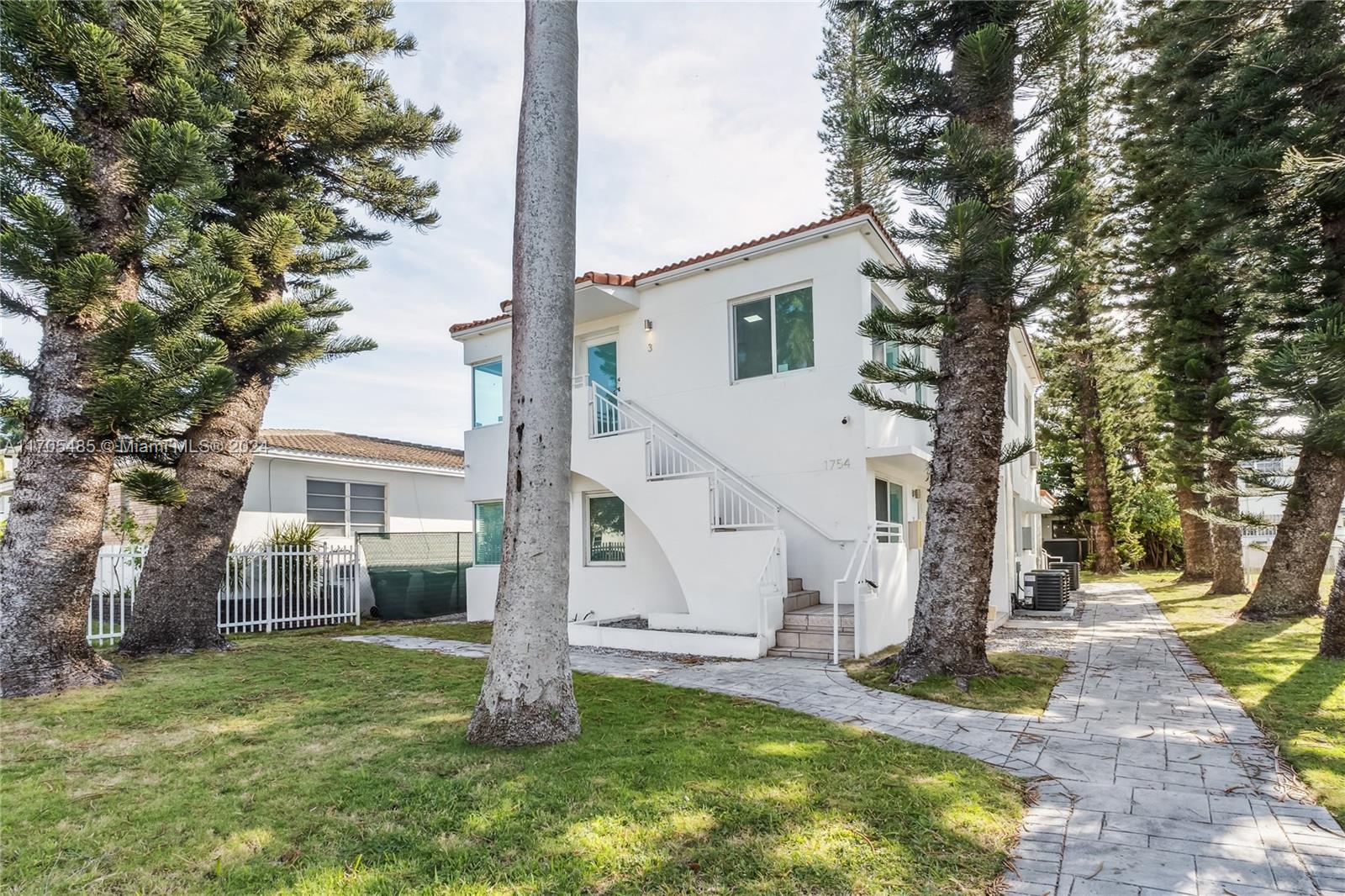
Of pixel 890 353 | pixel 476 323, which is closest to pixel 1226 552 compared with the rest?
pixel 890 353

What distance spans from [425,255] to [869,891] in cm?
1252

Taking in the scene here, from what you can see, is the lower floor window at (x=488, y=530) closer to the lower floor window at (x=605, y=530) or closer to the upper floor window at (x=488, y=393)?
the upper floor window at (x=488, y=393)

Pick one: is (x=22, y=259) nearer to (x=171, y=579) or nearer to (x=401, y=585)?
(x=171, y=579)

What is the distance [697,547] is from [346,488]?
11.0 metres

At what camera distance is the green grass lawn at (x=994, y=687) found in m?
6.38

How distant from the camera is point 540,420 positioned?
16.7ft

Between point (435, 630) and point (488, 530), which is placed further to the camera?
point (488, 530)

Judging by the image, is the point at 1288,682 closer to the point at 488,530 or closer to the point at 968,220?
the point at 968,220

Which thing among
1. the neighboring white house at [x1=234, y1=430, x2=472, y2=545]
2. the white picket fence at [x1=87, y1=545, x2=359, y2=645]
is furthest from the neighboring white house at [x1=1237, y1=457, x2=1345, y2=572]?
the white picket fence at [x1=87, y1=545, x2=359, y2=645]

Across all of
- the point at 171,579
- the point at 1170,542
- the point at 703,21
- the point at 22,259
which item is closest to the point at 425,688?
the point at 171,579

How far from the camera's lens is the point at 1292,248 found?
9492 millimetres

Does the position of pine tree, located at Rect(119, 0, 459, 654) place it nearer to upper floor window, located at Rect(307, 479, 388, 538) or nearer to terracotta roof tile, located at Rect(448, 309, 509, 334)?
terracotta roof tile, located at Rect(448, 309, 509, 334)

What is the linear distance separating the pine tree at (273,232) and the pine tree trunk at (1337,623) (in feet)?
42.0

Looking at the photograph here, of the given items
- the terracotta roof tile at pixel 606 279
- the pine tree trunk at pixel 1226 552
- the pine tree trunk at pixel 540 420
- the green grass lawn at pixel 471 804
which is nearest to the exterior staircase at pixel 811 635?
the green grass lawn at pixel 471 804
